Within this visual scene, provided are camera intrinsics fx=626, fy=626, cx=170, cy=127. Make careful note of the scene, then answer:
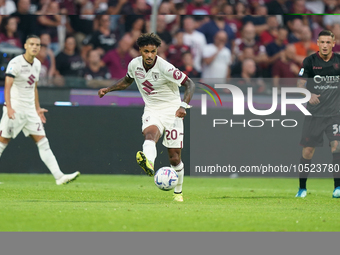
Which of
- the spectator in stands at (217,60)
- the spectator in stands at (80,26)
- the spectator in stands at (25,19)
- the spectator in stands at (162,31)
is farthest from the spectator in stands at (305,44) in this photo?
the spectator in stands at (25,19)

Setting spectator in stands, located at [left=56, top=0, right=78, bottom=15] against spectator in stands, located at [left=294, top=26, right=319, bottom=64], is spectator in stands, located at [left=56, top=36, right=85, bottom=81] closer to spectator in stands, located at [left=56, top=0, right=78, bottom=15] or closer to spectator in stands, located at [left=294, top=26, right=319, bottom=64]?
spectator in stands, located at [left=56, top=0, right=78, bottom=15]

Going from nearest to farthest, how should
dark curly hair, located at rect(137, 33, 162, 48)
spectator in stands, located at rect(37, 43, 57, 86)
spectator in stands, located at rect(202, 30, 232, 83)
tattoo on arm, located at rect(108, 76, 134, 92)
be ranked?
1. dark curly hair, located at rect(137, 33, 162, 48)
2. tattoo on arm, located at rect(108, 76, 134, 92)
3. spectator in stands, located at rect(37, 43, 57, 86)
4. spectator in stands, located at rect(202, 30, 232, 83)

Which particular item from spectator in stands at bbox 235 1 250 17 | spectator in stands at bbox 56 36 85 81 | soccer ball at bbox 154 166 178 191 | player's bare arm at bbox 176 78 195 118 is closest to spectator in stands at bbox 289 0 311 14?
spectator in stands at bbox 235 1 250 17

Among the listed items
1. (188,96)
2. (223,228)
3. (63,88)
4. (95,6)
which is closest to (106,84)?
(63,88)

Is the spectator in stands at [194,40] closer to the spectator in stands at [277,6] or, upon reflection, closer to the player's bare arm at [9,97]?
the spectator in stands at [277,6]

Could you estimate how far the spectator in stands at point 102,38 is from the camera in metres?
14.4

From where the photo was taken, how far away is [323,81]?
30.4 ft

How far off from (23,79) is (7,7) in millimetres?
4872

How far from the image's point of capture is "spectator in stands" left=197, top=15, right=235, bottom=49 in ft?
49.6

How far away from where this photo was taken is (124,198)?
346 inches

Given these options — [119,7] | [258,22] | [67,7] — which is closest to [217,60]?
[258,22]

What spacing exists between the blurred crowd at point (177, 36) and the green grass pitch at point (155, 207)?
2.98m

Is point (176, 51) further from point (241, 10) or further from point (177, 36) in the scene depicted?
point (241, 10)

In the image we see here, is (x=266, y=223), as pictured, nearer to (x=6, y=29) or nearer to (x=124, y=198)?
(x=124, y=198)
